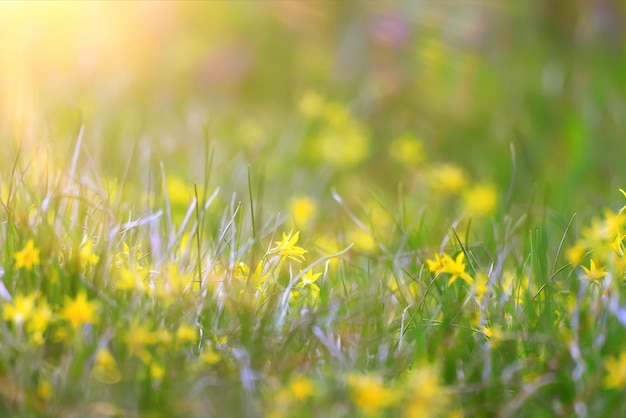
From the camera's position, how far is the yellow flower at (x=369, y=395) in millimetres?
1212

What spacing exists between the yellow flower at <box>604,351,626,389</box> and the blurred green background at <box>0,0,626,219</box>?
7.38 ft

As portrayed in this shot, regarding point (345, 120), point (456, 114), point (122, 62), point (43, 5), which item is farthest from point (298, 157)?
point (43, 5)

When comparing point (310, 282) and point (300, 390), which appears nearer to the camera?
point (300, 390)

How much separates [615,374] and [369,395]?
42 centimetres

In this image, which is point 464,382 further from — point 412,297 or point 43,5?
point 43,5

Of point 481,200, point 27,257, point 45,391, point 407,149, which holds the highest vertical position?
point 27,257

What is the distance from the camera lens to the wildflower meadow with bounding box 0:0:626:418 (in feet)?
4.55

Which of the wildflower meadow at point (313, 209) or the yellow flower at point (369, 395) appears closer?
the yellow flower at point (369, 395)

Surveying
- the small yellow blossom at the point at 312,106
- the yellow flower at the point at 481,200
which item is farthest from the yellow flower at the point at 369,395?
the small yellow blossom at the point at 312,106

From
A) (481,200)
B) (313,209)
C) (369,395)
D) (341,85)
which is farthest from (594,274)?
(341,85)

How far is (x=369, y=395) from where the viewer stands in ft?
3.98

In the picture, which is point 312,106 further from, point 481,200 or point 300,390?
point 300,390

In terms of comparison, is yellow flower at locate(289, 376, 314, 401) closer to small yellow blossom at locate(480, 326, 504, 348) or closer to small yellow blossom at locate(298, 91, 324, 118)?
small yellow blossom at locate(480, 326, 504, 348)

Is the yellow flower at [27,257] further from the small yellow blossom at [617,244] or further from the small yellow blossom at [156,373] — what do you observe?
the small yellow blossom at [617,244]
